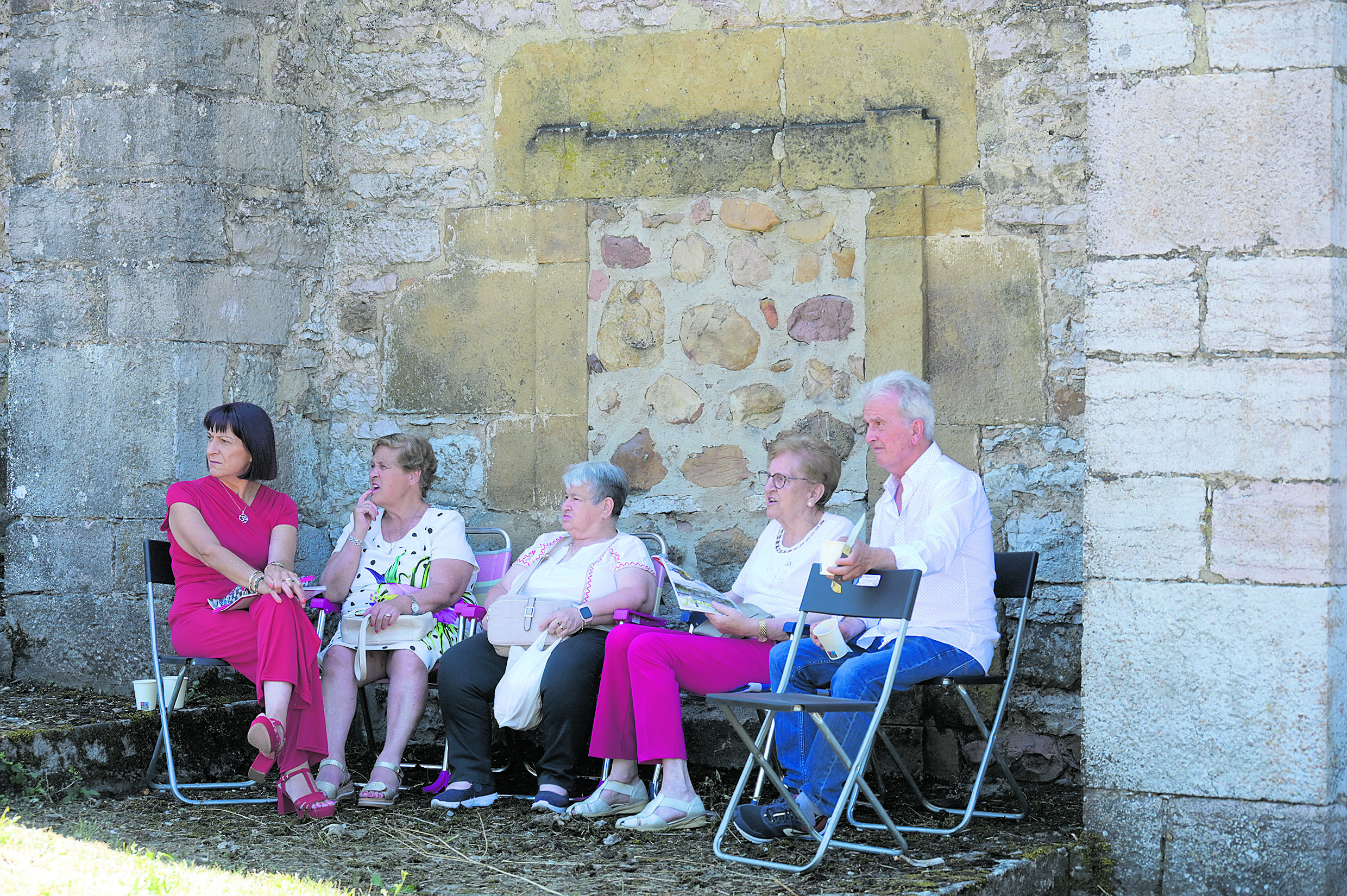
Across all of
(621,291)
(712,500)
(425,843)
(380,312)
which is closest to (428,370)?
(380,312)

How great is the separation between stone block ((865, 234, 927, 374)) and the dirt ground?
142 cm

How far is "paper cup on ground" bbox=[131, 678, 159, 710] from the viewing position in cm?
471

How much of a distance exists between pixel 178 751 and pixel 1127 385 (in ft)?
10.3

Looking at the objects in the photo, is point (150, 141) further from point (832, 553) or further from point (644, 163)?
point (832, 553)

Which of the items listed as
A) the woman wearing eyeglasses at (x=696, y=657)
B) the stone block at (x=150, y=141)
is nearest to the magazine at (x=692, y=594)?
the woman wearing eyeglasses at (x=696, y=657)

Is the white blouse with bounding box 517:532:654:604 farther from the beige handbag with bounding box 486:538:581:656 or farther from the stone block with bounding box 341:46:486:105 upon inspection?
the stone block with bounding box 341:46:486:105

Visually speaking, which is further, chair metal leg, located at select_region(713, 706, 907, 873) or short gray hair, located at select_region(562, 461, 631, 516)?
short gray hair, located at select_region(562, 461, 631, 516)

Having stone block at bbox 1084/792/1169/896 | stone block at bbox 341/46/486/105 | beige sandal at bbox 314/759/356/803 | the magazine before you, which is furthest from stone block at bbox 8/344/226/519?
stone block at bbox 1084/792/1169/896

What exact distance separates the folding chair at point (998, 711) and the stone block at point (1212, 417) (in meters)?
0.74

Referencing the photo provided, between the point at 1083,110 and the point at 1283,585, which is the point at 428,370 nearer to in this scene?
the point at 1083,110

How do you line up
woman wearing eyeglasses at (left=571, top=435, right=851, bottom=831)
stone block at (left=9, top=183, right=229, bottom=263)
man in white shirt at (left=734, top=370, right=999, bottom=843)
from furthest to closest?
stone block at (left=9, top=183, right=229, bottom=263)
woman wearing eyeglasses at (left=571, top=435, right=851, bottom=831)
man in white shirt at (left=734, top=370, right=999, bottom=843)

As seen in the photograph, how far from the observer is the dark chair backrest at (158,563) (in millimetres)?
4746

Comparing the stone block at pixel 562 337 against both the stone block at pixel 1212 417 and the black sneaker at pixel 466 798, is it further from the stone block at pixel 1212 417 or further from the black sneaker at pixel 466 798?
the stone block at pixel 1212 417

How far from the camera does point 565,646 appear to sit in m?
4.44
